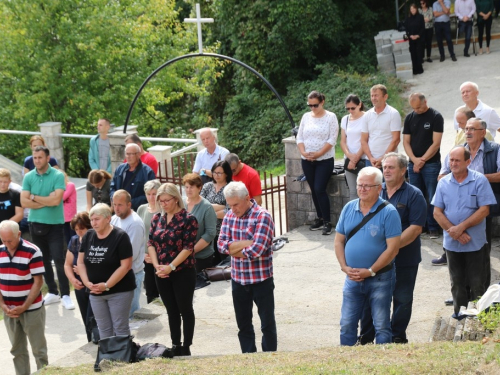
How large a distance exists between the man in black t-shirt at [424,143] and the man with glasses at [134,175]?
3.46 meters

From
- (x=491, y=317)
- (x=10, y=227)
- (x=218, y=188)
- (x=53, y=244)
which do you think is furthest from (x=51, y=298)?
(x=491, y=317)

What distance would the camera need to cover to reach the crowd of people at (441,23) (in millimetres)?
19594

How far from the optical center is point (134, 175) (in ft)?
36.7

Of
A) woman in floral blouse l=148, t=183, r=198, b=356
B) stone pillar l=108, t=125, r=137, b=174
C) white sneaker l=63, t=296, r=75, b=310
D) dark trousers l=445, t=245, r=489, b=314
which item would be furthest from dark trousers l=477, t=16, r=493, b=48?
woman in floral blouse l=148, t=183, r=198, b=356

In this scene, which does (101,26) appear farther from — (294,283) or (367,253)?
(367,253)

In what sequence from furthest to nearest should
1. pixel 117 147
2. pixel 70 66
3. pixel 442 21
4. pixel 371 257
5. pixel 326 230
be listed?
pixel 70 66 → pixel 442 21 → pixel 117 147 → pixel 326 230 → pixel 371 257

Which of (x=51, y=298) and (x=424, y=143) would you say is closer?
(x=424, y=143)

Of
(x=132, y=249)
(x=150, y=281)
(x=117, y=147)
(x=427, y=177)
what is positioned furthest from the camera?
(x=117, y=147)

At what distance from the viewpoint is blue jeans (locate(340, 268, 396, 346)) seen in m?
7.32

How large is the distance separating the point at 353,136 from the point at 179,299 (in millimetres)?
4206

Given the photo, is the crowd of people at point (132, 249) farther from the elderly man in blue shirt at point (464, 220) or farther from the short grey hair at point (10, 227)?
the elderly man in blue shirt at point (464, 220)

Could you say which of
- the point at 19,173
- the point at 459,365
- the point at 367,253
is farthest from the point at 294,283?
the point at 19,173

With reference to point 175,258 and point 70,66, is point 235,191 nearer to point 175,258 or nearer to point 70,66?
point 175,258

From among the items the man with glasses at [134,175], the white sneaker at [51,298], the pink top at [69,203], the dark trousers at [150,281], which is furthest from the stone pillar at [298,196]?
the white sneaker at [51,298]
